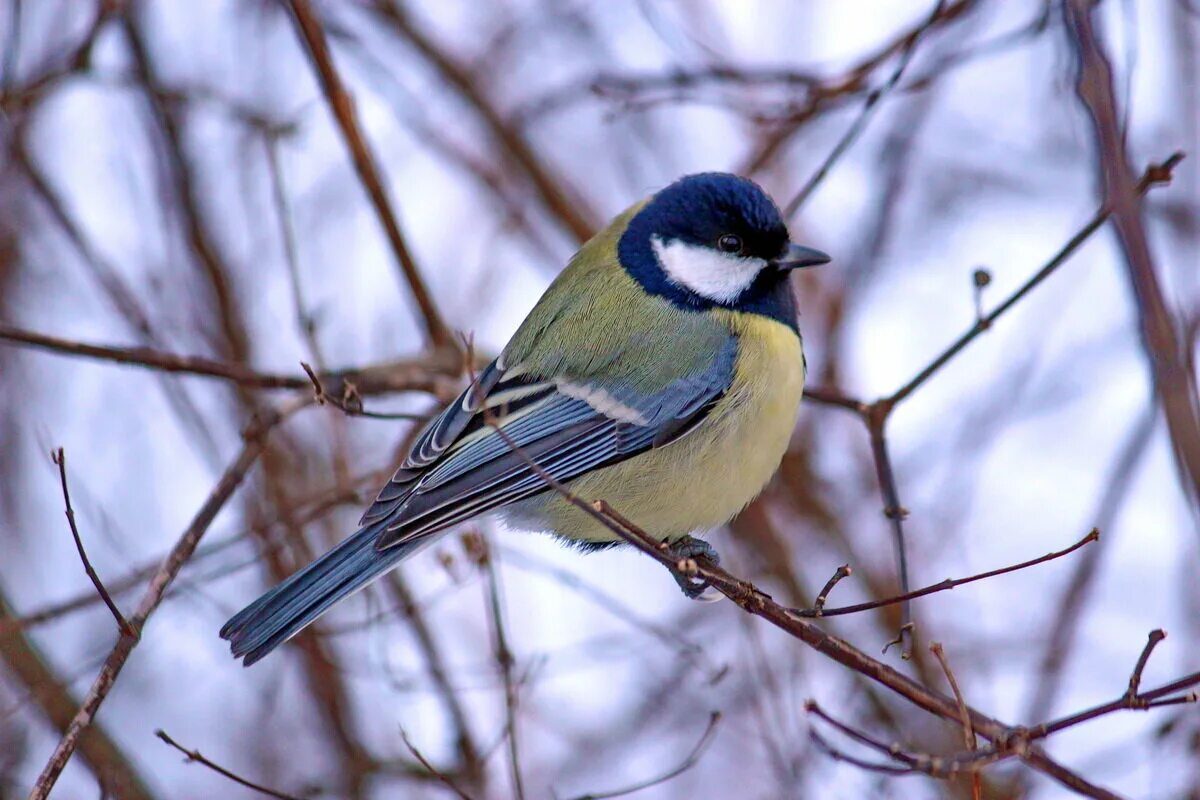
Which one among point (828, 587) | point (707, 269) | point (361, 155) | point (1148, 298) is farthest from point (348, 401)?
point (1148, 298)

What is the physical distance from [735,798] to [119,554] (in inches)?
89.1

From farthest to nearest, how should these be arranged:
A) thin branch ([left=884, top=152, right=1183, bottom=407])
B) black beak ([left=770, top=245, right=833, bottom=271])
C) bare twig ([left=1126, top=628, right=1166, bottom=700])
Result: 1. black beak ([left=770, top=245, right=833, bottom=271])
2. thin branch ([left=884, top=152, right=1183, bottom=407])
3. bare twig ([left=1126, top=628, right=1166, bottom=700])

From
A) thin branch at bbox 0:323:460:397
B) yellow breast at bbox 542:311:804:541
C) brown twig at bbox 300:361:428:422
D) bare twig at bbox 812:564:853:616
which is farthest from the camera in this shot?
yellow breast at bbox 542:311:804:541

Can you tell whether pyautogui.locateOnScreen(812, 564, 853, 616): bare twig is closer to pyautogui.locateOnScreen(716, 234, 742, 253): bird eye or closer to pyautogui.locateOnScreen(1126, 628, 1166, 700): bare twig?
pyautogui.locateOnScreen(1126, 628, 1166, 700): bare twig

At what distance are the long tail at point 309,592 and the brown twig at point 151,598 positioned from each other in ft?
0.89

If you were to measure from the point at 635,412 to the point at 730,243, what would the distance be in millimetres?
574

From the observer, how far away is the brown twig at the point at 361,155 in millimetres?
3211

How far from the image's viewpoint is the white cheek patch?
126 inches

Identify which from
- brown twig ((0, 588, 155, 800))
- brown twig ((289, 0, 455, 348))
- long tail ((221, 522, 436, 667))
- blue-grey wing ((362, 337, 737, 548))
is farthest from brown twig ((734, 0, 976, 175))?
brown twig ((0, 588, 155, 800))

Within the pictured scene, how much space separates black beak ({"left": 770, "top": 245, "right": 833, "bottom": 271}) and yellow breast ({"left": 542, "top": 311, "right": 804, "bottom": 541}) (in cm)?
29

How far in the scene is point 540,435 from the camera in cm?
303

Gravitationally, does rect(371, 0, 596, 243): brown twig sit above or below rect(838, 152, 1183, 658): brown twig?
above

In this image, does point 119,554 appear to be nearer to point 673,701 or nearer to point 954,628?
point 673,701

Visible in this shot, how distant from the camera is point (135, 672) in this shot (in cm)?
428
